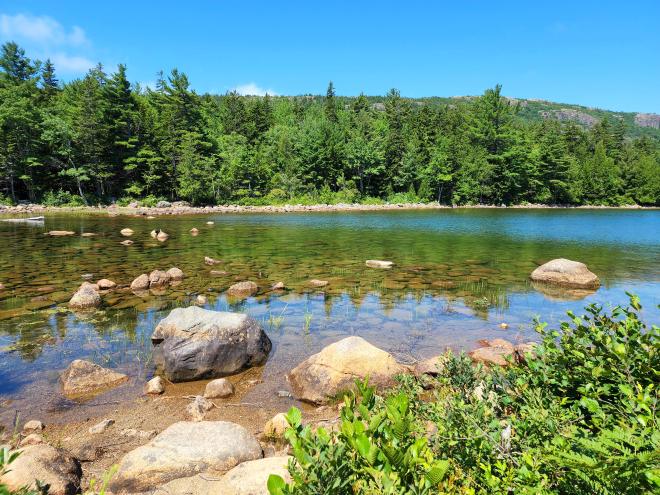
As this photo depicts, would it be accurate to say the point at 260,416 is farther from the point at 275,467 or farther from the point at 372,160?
the point at 372,160

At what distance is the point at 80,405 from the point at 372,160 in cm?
7206

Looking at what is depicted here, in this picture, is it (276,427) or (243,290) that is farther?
(243,290)

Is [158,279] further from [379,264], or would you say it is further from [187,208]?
[187,208]

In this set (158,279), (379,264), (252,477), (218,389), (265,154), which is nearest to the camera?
(252,477)

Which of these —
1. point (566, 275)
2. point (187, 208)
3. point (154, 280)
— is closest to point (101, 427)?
point (154, 280)

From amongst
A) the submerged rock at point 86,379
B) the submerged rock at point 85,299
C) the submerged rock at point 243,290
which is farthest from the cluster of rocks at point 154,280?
the submerged rock at point 86,379

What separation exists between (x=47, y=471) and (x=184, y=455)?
1434mm

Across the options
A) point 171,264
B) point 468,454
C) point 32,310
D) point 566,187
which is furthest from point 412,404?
point 566,187

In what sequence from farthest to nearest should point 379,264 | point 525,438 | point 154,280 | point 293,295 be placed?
point 379,264, point 154,280, point 293,295, point 525,438

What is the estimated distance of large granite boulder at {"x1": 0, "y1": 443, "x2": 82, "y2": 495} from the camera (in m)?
4.17

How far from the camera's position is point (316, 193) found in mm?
71812

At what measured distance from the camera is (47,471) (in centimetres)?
432

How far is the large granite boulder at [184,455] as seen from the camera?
447 cm

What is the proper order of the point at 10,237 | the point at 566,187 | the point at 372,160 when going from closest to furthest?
the point at 10,237, the point at 372,160, the point at 566,187
